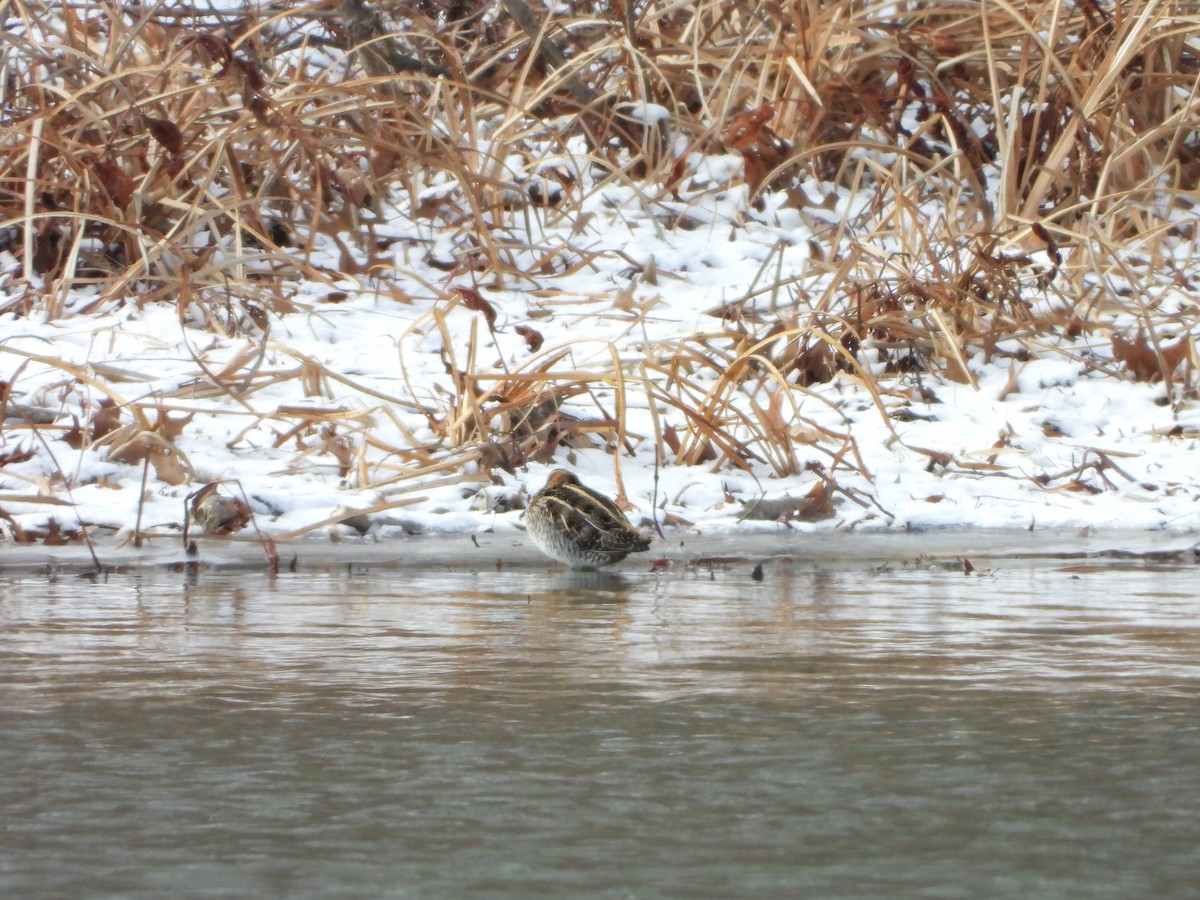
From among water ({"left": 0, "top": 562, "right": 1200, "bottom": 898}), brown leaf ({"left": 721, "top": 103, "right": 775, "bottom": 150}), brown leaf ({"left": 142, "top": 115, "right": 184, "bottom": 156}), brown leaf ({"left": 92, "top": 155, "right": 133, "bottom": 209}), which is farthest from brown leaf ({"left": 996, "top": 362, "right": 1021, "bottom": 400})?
brown leaf ({"left": 92, "top": 155, "right": 133, "bottom": 209})

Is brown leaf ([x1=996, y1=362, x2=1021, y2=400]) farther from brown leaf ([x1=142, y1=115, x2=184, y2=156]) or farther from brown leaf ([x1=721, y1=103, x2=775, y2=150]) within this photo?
brown leaf ([x1=142, y1=115, x2=184, y2=156])

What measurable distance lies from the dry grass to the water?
217cm

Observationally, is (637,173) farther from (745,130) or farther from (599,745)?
(599,745)

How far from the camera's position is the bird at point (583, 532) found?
13.8 feet

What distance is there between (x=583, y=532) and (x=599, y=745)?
1.94 meters

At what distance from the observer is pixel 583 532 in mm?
4211

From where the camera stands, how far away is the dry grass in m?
6.67

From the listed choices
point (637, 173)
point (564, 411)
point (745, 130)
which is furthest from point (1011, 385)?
point (637, 173)

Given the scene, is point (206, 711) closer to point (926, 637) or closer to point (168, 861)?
point (168, 861)

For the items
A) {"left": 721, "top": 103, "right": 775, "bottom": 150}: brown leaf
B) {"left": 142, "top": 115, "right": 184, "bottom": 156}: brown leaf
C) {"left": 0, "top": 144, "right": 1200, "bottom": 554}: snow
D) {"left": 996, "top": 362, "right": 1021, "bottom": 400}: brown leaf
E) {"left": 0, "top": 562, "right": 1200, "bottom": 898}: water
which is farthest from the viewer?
{"left": 721, "top": 103, "right": 775, "bottom": 150}: brown leaf

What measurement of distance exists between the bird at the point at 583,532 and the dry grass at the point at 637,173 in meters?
1.26

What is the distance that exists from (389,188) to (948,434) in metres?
3.83


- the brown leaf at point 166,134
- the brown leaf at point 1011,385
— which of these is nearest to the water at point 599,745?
the brown leaf at point 1011,385

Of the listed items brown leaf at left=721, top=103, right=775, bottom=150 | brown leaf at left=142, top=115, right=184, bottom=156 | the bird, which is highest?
brown leaf at left=721, top=103, right=775, bottom=150
